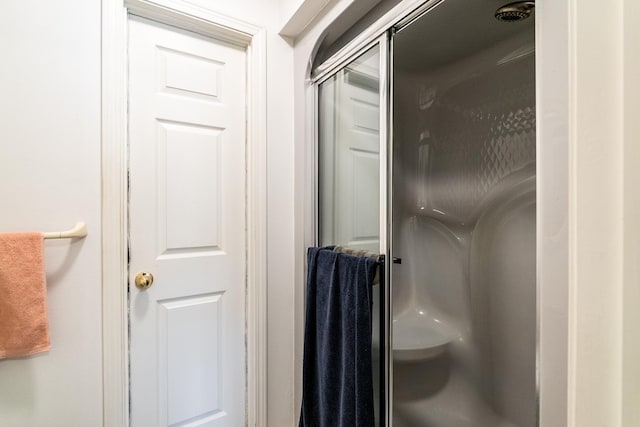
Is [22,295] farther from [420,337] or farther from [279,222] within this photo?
[420,337]

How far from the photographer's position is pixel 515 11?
1.30 meters

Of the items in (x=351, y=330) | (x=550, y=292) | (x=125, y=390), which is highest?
(x=550, y=292)

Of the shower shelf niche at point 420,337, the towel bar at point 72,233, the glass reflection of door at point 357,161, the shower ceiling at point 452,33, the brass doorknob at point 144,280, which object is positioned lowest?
the shower shelf niche at point 420,337

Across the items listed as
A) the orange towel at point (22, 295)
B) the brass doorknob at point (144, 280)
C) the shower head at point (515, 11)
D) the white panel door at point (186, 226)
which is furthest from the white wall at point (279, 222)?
the shower head at point (515, 11)

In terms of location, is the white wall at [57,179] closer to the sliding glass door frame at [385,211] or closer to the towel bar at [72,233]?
the towel bar at [72,233]

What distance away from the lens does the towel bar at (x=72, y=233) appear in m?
1.03

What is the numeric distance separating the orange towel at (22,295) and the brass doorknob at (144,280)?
300mm

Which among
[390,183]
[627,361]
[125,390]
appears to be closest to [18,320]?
[125,390]

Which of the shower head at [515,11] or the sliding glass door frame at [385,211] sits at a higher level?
the shower head at [515,11]

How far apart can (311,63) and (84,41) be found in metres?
0.88

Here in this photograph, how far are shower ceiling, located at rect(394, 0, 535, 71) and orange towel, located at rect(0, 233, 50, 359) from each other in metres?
1.43

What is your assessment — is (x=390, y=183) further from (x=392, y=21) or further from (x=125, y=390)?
(x=125, y=390)

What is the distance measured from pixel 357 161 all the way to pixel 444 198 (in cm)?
73

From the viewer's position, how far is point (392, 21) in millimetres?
1066
